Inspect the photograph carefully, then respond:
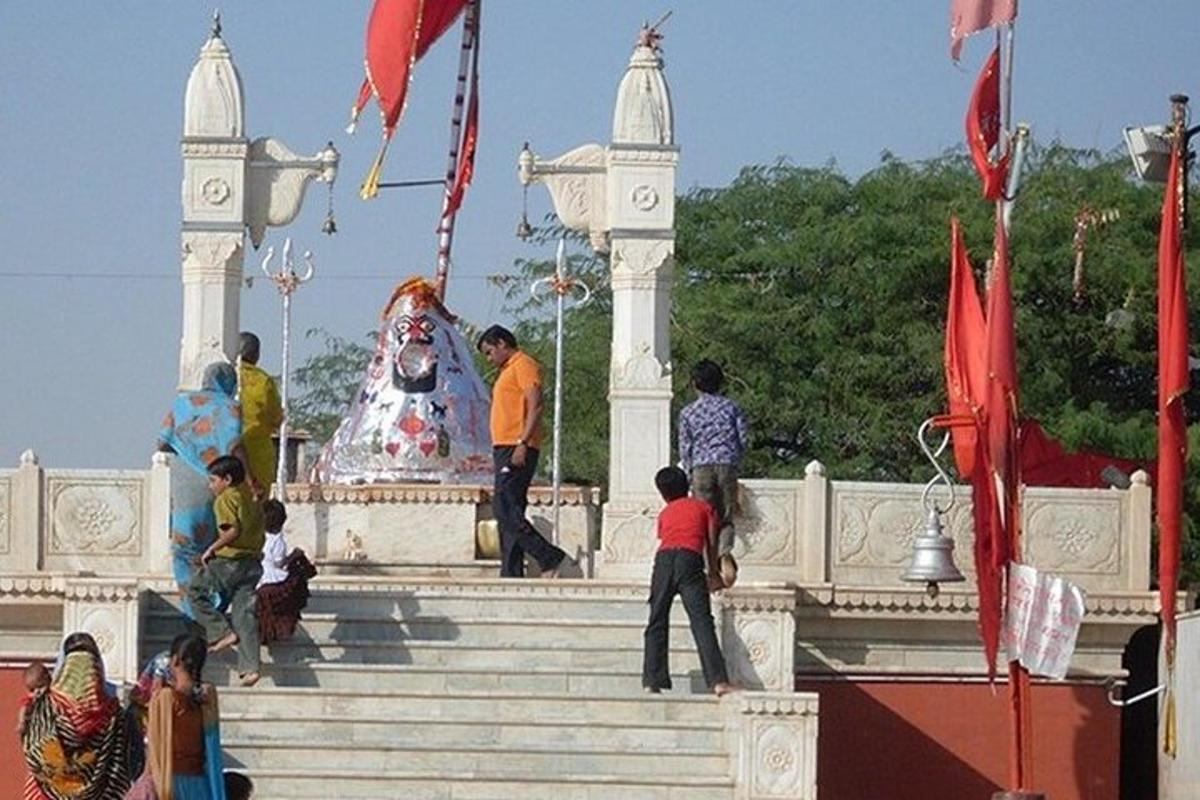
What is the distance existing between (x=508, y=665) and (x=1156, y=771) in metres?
5.37

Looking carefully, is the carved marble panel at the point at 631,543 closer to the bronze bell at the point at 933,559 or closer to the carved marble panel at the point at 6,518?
the bronze bell at the point at 933,559

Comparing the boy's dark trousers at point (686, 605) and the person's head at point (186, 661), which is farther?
the boy's dark trousers at point (686, 605)

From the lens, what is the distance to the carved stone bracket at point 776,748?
15406 millimetres

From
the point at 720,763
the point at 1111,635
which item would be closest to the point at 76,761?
the point at 720,763

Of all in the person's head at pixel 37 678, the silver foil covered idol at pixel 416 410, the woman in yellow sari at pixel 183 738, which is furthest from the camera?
the silver foil covered idol at pixel 416 410

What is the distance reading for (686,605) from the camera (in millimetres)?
16188

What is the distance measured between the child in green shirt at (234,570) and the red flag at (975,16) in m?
4.41

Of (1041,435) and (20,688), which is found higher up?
(1041,435)

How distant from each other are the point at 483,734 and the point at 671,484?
5.57 feet

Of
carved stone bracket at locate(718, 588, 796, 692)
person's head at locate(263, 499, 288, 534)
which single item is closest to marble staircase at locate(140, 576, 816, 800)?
carved stone bracket at locate(718, 588, 796, 692)

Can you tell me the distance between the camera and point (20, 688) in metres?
17.8

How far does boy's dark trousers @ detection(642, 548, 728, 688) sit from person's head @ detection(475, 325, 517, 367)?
2.91 metres

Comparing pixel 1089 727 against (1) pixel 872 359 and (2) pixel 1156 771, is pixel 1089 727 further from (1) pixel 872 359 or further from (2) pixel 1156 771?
(1) pixel 872 359

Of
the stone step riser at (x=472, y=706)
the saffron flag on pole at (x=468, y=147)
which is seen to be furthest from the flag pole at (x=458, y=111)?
the stone step riser at (x=472, y=706)
